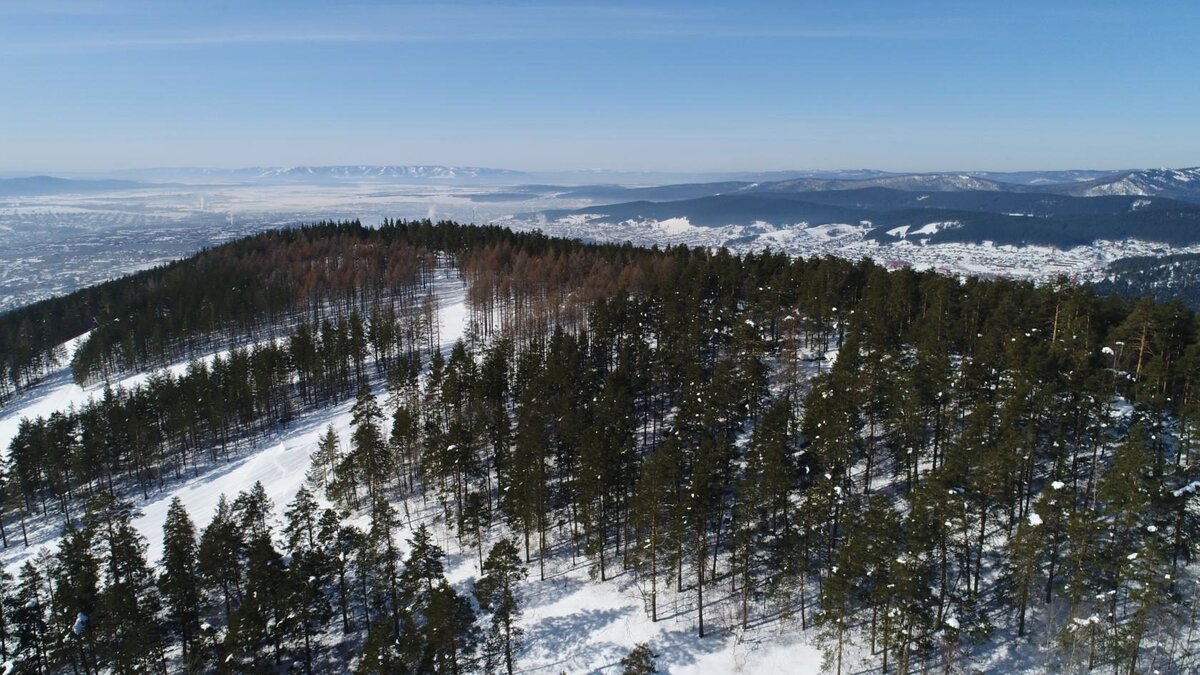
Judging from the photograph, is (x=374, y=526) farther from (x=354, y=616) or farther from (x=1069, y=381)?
(x=1069, y=381)

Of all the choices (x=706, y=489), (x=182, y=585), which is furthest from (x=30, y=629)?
(x=706, y=489)

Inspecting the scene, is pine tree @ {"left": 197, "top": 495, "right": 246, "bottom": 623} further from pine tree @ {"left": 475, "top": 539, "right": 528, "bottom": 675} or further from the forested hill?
pine tree @ {"left": 475, "top": 539, "right": 528, "bottom": 675}

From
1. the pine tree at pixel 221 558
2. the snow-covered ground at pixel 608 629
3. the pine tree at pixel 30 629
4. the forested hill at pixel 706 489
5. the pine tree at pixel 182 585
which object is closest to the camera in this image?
the forested hill at pixel 706 489

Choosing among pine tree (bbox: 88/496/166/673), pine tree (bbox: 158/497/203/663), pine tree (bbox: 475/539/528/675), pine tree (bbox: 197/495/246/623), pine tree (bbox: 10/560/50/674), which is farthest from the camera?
pine tree (bbox: 197/495/246/623)

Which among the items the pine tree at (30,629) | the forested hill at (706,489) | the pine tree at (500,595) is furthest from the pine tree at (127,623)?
the pine tree at (500,595)

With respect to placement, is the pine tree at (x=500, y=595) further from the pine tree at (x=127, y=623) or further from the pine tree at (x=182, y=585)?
the pine tree at (x=182, y=585)

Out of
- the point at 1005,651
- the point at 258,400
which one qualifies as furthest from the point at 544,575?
the point at 258,400

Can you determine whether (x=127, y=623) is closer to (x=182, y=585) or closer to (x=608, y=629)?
(x=182, y=585)

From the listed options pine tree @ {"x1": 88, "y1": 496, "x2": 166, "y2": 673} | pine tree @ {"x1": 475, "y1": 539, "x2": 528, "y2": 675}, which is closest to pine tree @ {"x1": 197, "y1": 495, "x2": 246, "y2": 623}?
pine tree @ {"x1": 88, "y1": 496, "x2": 166, "y2": 673}

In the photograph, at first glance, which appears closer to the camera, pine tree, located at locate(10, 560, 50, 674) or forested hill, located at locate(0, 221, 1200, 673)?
forested hill, located at locate(0, 221, 1200, 673)
